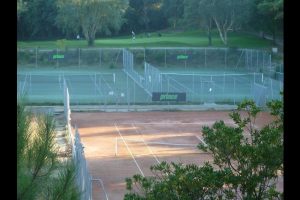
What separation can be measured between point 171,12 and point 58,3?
667 inches

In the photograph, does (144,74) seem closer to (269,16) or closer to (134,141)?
(269,16)

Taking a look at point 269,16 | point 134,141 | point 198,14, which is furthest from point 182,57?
point 134,141

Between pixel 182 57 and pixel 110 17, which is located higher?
pixel 110 17

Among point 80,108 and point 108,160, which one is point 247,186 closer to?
point 108,160

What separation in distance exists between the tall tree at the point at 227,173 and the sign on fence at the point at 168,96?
31982mm

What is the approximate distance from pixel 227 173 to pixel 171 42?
222ft

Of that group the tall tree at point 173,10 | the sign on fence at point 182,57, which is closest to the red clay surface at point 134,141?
the sign on fence at point 182,57

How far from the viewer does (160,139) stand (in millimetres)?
29469

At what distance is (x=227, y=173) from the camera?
6.47 metres

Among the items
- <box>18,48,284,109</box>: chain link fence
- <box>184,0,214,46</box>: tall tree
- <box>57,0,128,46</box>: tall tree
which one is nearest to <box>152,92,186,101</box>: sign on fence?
<box>18,48,284,109</box>: chain link fence

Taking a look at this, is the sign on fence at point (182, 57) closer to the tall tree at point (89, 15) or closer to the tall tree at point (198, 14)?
the tall tree at point (198, 14)

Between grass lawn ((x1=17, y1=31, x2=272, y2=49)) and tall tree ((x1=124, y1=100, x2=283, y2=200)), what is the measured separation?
5638 cm

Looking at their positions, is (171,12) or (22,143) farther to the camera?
(171,12)
